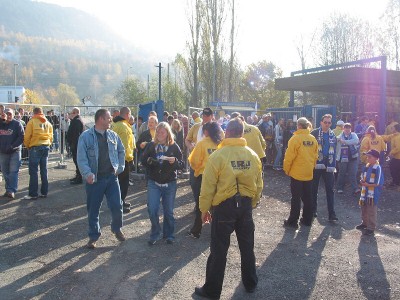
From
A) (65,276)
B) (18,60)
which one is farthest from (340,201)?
(18,60)

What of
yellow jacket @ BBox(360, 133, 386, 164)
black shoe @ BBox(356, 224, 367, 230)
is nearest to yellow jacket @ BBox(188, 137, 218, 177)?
black shoe @ BBox(356, 224, 367, 230)

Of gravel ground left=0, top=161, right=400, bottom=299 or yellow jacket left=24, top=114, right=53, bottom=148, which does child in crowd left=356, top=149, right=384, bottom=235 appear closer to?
gravel ground left=0, top=161, right=400, bottom=299

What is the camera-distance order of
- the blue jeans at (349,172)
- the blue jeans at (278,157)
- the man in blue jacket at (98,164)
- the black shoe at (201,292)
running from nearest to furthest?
the black shoe at (201,292), the man in blue jacket at (98,164), the blue jeans at (349,172), the blue jeans at (278,157)

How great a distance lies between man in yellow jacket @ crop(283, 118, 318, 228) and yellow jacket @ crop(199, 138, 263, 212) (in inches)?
114

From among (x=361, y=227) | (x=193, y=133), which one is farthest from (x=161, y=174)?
(x=361, y=227)

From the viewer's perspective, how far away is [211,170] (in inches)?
171

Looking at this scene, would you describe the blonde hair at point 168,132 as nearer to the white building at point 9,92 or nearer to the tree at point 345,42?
the tree at point 345,42

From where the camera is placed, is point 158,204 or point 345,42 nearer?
point 158,204

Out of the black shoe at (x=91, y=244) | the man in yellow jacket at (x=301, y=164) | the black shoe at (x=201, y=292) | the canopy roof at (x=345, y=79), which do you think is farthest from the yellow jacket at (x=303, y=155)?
the canopy roof at (x=345, y=79)

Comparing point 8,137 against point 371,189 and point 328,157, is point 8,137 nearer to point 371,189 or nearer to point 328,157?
point 328,157

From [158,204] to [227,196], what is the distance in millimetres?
2032

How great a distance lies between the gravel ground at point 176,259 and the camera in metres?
4.63

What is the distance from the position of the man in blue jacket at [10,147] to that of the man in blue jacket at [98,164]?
4035mm

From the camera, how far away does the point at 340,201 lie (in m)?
9.74
